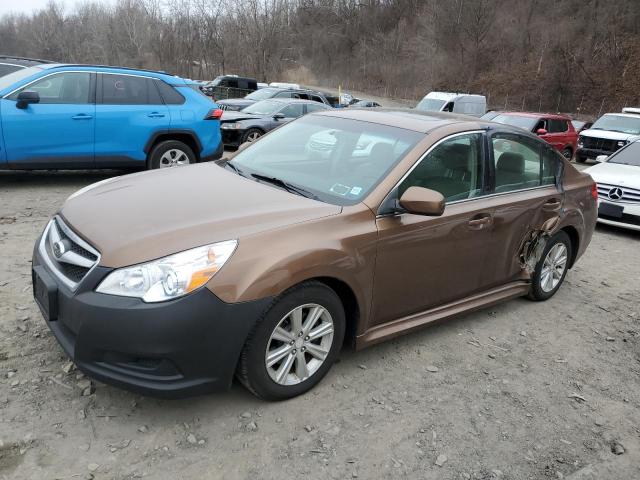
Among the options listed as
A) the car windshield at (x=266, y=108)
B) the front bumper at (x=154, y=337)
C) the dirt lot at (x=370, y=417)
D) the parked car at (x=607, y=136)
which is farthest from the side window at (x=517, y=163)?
the parked car at (x=607, y=136)

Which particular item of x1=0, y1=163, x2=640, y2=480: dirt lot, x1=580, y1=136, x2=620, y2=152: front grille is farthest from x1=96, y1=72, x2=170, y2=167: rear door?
x1=580, y1=136, x2=620, y2=152: front grille

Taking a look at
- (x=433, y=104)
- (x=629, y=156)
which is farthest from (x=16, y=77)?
(x=433, y=104)

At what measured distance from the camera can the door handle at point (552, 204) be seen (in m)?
4.53

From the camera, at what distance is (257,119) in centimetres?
1326

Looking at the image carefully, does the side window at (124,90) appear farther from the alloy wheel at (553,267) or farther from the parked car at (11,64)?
the alloy wheel at (553,267)

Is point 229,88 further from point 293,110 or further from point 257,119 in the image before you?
point 257,119

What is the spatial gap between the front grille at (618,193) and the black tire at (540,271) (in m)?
3.66

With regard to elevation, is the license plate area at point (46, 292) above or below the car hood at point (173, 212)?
below

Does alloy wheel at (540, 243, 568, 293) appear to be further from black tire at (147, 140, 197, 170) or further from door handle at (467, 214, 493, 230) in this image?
black tire at (147, 140, 197, 170)

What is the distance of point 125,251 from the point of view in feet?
8.60

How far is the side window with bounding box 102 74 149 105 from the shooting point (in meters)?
7.41

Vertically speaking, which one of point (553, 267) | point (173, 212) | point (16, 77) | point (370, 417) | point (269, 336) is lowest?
point (370, 417)

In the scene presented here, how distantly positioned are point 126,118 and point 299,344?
18.5 feet

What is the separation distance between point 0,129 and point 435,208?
19.3 ft
